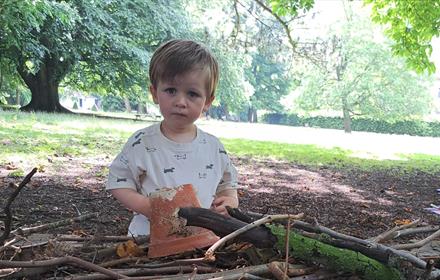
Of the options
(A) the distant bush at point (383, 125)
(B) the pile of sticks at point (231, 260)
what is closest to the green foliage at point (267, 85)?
(A) the distant bush at point (383, 125)

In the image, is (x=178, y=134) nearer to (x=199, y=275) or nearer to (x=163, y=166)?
(x=163, y=166)

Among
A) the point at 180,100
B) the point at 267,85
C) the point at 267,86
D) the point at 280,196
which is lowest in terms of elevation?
the point at 280,196

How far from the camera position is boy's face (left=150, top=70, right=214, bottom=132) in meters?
2.27

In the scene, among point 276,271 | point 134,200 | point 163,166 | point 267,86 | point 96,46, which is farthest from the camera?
point 267,86

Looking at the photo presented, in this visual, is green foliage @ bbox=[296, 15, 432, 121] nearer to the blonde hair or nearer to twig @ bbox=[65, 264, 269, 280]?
the blonde hair

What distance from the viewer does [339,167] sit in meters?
11.8

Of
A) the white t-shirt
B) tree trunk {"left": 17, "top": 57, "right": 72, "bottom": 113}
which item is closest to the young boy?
the white t-shirt

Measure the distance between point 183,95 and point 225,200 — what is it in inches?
20.4

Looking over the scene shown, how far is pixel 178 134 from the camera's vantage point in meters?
2.52

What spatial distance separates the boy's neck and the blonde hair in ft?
0.79

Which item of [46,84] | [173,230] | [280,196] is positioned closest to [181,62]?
[173,230]

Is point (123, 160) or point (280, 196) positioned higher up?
point (123, 160)

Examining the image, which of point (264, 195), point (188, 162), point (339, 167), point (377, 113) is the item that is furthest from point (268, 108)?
point (188, 162)

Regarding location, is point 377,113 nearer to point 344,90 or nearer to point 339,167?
point 344,90
